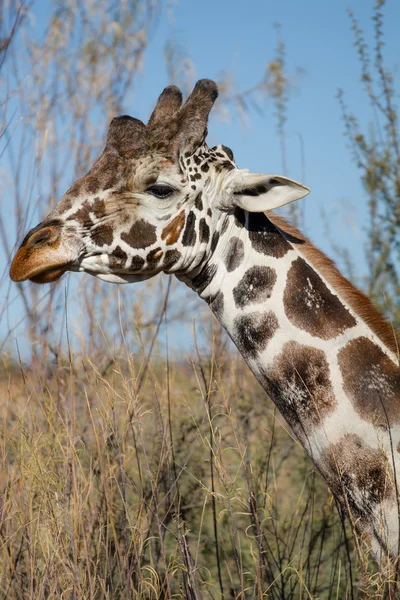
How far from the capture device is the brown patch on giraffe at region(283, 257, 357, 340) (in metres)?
3.32

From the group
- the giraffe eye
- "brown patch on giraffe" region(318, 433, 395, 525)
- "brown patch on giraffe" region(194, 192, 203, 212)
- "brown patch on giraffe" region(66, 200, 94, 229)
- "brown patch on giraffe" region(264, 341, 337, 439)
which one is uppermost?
the giraffe eye

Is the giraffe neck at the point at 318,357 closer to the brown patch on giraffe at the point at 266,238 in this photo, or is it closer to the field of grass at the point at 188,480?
the brown patch on giraffe at the point at 266,238

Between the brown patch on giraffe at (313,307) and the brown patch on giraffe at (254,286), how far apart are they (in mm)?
75

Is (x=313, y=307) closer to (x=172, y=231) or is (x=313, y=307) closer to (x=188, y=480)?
(x=172, y=231)

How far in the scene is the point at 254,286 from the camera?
11.1 feet

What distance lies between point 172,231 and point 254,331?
1.86ft

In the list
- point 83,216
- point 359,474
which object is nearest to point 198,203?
point 83,216

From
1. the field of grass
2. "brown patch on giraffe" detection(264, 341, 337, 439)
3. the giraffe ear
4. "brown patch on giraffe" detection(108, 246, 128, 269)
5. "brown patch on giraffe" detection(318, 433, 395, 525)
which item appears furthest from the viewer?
the field of grass

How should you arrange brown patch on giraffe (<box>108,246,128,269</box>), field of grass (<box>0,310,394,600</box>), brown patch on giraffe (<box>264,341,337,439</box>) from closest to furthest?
brown patch on giraffe (<box>264,341,337,439</box>) → brown patch on giraffe (<box>108,246,128,269</box>) → field of grass (<box>0,310,394,600</box>)

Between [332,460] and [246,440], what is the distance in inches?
92.4

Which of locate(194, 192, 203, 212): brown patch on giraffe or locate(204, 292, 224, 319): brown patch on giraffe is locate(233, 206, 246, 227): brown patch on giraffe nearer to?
locate(194, 192, 203, 212): brown patch on giraffe

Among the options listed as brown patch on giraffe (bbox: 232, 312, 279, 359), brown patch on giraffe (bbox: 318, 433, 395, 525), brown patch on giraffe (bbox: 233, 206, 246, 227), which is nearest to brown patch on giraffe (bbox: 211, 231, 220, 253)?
brown patch on giraffe (bbox: 233, 206, 246, 227)

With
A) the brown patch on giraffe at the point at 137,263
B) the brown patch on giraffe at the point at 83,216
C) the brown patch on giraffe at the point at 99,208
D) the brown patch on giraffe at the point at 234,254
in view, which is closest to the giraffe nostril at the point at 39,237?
the brown patch on giraffe at the point at 83,216

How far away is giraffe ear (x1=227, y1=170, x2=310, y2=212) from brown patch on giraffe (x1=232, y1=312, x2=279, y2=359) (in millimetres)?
452
